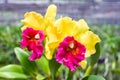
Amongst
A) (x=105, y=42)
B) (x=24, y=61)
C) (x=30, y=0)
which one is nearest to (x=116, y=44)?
(x=105, y=42)

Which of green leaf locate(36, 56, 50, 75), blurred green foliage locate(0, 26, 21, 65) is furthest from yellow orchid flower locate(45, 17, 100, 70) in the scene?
blurred green foliage locate(0, 26, 21, 65)

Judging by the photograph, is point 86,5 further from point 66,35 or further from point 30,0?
point 66,35

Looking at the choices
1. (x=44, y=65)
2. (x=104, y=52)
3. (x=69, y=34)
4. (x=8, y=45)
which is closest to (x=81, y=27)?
(x=69, y=34)

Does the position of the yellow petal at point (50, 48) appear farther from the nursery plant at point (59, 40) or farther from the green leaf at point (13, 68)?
the green leaf at point (13, 68)

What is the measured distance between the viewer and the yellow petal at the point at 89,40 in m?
0.77

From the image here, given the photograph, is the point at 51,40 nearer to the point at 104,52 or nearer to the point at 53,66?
the point at 53,66

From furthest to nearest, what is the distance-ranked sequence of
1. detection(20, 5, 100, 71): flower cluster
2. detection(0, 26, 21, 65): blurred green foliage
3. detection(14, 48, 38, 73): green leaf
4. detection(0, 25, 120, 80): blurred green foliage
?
detection(0, 26, 21, 65): blurred green foliage, detection(0, 25, 120, 80): blurred green foliage, detection(14, 48, 38, 73): green leaf, detection(20, 5, 100, 71): flower cluster

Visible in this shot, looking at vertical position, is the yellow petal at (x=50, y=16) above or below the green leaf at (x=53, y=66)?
above

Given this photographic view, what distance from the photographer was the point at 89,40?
77 cm

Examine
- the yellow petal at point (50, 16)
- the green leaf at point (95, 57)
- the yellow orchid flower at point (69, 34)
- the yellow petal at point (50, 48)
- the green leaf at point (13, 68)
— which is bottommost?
the green leaf at point (13, 68)

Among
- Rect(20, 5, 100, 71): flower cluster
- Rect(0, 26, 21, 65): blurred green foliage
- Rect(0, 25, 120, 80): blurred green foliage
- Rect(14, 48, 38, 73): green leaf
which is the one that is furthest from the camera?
Rect(0, 26, 21, 65): blurred green foliage

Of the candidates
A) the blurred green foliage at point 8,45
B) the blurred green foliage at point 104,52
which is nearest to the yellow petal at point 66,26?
the blurred green foliage at point 104,52

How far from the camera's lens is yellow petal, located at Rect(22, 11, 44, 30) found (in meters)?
0.80

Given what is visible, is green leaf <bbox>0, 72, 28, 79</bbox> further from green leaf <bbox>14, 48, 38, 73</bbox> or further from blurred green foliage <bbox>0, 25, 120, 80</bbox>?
blurred green foliage <bbox>0, 25, 120, 80</bbox>
